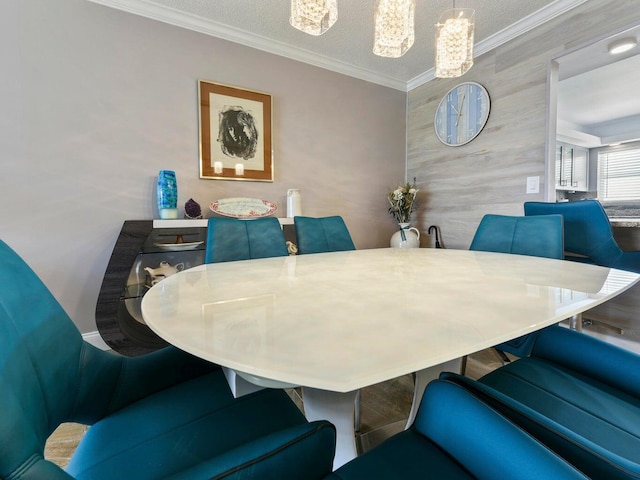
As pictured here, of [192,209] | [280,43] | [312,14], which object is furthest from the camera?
[280,43]

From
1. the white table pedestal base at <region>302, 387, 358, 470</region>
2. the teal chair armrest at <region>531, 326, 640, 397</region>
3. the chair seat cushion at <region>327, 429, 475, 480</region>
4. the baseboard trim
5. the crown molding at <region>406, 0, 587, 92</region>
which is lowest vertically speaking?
the baseboard trim

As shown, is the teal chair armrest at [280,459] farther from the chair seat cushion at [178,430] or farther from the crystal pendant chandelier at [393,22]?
the crystal pendant chandelier at [393,22]

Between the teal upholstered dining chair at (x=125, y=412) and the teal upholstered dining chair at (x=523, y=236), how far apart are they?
1249mm

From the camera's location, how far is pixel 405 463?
55 cm

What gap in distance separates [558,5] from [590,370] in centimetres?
267

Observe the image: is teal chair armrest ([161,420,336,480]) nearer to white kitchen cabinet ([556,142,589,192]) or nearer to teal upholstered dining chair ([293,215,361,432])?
teal upholstered dining chair ([293,215,361,432])

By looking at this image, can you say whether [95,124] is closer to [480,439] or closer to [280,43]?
[280,43]

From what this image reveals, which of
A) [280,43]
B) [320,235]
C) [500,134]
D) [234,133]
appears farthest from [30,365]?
[500,134]

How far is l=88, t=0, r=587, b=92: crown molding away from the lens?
84.9 inches

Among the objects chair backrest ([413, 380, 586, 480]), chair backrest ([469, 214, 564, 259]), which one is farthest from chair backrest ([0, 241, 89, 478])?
chair backrest ([469, 214, 564, 259])

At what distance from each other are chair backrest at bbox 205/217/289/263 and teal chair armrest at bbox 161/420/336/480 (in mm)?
1236

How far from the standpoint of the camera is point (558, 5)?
2.16 meters

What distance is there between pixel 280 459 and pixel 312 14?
148 centimetres

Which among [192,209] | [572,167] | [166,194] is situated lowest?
[192,209]
